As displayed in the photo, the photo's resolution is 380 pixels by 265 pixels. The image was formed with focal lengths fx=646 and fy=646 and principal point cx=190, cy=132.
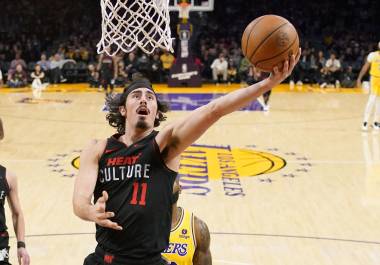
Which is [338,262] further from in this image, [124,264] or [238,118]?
[238,118]

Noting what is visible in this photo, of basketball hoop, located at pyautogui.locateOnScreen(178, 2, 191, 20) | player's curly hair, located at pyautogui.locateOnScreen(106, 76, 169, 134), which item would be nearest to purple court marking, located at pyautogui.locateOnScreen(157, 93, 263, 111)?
basketball hoop, located at pyautogui.locateOnScreen(178, 2, 191, 20)

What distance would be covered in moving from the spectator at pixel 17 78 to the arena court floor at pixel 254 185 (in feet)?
18.1

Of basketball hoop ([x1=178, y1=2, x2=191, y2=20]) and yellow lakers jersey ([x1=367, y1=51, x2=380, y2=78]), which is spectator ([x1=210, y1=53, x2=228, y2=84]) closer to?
basketball hoop ([x1=178, y1=2, x2=191, y2=20])

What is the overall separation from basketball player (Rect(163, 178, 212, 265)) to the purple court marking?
35.5ft

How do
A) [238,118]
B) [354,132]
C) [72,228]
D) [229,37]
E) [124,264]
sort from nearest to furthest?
[124,264] → [72,228] → [354,132] → [238,118] → [229,37]

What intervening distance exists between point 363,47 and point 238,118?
10.9 m

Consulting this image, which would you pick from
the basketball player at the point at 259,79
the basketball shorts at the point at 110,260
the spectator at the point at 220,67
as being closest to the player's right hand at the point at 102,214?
the basketball shorts at the point at 110,260

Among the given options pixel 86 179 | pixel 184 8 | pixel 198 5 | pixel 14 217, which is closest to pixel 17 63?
pixel 184 8

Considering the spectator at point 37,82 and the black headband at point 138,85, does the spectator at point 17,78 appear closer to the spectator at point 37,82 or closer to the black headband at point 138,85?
the spectator at point 37,82

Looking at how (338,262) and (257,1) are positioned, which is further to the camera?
(257,1)

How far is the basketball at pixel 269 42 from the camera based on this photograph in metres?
3.04

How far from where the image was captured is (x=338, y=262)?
5.46 m

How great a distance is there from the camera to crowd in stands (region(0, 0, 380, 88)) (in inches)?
815

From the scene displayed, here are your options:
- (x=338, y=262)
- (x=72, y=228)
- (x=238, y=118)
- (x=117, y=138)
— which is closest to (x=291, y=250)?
(x=338, y=262)
